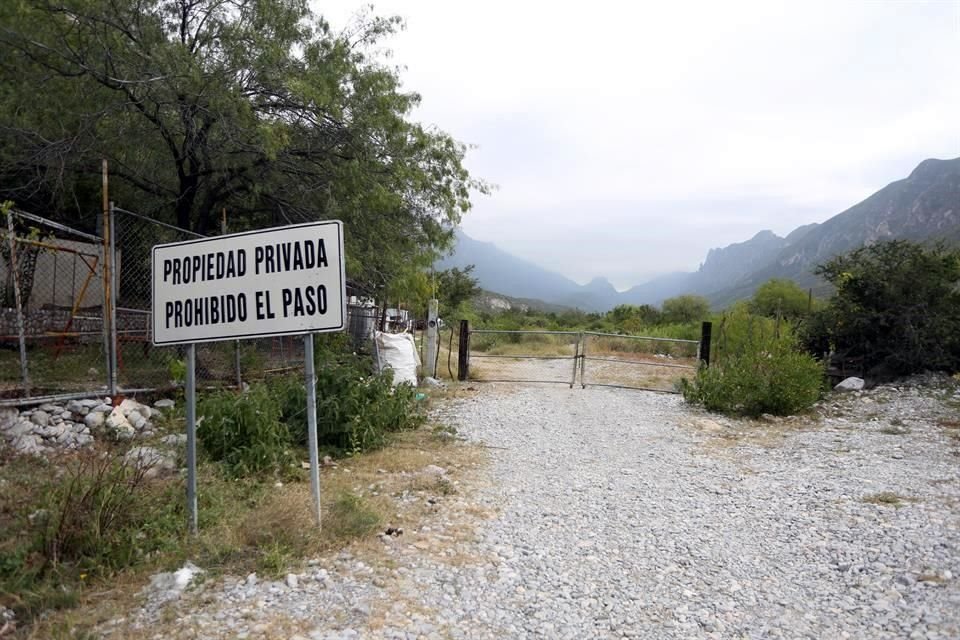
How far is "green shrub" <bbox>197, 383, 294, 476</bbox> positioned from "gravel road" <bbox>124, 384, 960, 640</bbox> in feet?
5.62

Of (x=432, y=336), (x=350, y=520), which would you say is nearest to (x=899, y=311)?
(x=432, y=336)

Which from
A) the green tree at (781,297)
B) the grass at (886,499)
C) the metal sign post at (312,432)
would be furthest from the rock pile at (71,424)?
the green tree at (781,297)

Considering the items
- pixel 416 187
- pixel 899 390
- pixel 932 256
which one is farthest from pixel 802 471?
pixel 932 256

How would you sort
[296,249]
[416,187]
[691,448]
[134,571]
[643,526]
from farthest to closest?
[416,187], [691,448], [643,526], [296,249], [134,571]

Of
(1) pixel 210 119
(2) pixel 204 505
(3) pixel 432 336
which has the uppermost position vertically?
(1) pixel 210 119

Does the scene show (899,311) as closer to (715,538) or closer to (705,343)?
(705,343)

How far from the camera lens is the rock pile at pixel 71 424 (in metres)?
5.29

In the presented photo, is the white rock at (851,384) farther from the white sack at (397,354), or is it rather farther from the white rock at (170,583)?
the white rock at (170,583)

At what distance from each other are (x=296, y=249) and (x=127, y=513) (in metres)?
1.90

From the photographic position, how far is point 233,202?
11.8 meters

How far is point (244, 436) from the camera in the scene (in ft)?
17.6

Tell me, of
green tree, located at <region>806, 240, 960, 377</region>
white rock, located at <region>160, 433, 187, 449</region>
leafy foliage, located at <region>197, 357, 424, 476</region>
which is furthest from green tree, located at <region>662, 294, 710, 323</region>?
white rock, located at <region>160, 433, 187, 449</region>

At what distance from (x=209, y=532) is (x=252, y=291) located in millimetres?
1568

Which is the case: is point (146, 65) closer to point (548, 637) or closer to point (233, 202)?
point (233, 202)
